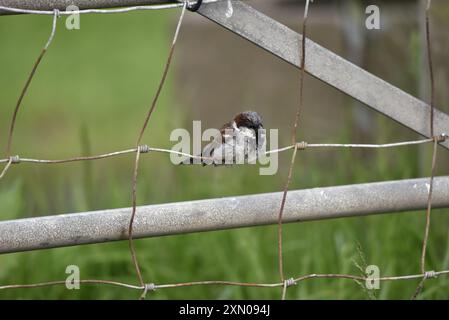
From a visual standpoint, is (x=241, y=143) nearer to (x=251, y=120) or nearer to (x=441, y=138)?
(x=251, y=120)

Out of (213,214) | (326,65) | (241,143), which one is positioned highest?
(326,65)

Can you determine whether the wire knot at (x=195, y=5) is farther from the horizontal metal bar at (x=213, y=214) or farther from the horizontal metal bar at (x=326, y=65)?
the horizontal metal bar at (x=213, y=214)

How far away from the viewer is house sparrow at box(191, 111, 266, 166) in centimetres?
174

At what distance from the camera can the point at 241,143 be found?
175 centimetres

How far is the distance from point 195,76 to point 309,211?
9.74ft

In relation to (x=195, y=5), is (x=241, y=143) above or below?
below

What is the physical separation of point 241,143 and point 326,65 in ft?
A: 0.84

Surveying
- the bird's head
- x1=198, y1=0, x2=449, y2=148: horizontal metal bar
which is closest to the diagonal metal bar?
x1=198, y1=0, x2=449, y2=148: horizontal metal bar

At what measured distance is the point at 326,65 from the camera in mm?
1818

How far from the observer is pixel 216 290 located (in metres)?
2.71

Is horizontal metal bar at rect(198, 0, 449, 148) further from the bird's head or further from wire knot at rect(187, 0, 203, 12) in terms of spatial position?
the bird's head

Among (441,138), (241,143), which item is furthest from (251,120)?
(441,138)

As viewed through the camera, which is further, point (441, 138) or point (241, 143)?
point (441, 138)

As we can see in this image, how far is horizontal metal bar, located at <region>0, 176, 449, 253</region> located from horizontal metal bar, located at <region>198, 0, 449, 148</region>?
153 millimetres
